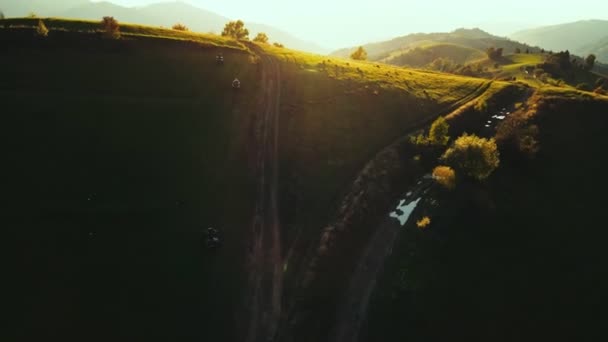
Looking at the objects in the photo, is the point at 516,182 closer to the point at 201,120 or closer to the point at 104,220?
the point at 201,120

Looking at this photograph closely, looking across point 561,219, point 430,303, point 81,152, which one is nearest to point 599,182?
point 561,219

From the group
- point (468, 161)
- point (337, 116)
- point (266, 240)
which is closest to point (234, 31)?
point (337, 116)

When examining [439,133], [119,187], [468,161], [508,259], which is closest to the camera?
[508,259]

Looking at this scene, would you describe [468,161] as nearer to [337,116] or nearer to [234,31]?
[337,116]

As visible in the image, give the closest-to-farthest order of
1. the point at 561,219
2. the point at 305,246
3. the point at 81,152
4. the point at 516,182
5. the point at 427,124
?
1. the point at 305,246
2. the point at 81,152
3. the point at 561,219
4. the point at 516,182
5. the point at 427,124

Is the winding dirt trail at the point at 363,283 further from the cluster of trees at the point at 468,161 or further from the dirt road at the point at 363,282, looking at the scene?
the cluster of trees at the point at 468,161

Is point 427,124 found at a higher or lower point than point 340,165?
higher

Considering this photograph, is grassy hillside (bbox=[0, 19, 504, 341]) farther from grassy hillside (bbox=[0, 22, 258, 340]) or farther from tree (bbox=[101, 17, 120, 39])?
tree (bbox=[101, 17, 120, 39])

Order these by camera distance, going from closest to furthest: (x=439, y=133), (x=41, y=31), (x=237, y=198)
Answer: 1. (x=237, y=198)
2. (x=439, y=133)
3. (x=41, y=31)
